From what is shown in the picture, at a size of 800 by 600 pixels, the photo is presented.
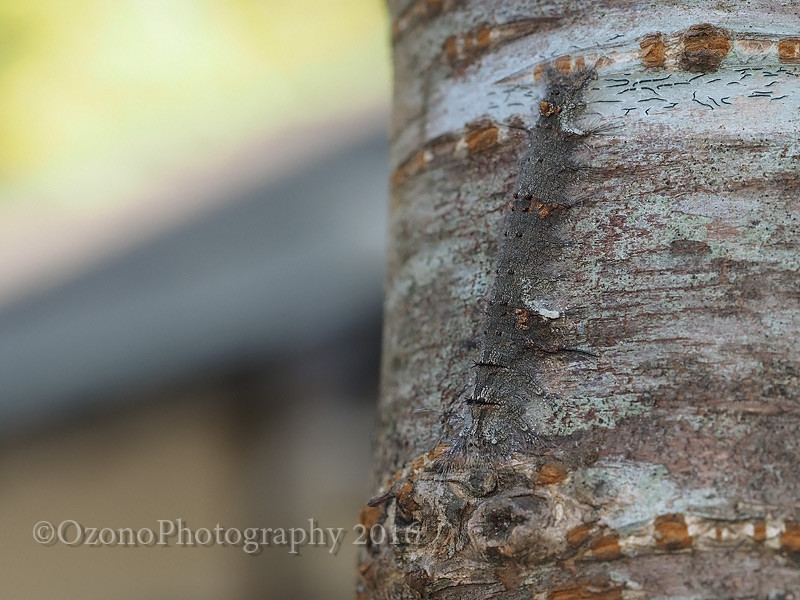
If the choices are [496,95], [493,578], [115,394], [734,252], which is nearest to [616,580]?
[493,578]

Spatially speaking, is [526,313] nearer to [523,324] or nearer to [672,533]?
[523,324]

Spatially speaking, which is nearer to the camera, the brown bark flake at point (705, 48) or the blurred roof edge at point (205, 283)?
the brown bark flake at point (705, 48)

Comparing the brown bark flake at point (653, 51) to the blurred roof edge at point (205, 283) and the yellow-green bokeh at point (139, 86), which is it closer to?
the blurred roof edge at point (205, 283)

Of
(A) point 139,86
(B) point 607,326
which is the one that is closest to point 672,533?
(B) point 607,326

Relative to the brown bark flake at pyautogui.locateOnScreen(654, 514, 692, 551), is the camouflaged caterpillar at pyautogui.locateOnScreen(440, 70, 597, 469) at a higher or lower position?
higher

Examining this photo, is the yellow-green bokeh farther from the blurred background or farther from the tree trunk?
the tree trunk

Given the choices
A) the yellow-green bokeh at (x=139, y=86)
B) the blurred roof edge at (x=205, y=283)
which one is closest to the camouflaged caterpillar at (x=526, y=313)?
the blurred roof edge at (x=205, y=283)

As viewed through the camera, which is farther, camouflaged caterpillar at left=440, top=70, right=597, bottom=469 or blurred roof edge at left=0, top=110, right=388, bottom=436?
blurred roof edge at left=0, top=110, right=388, bottom=436

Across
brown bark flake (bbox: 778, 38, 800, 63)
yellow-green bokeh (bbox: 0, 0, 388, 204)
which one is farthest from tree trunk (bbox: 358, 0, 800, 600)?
yellow-green bokeh (bbox: 0, 0, 388, 204)
